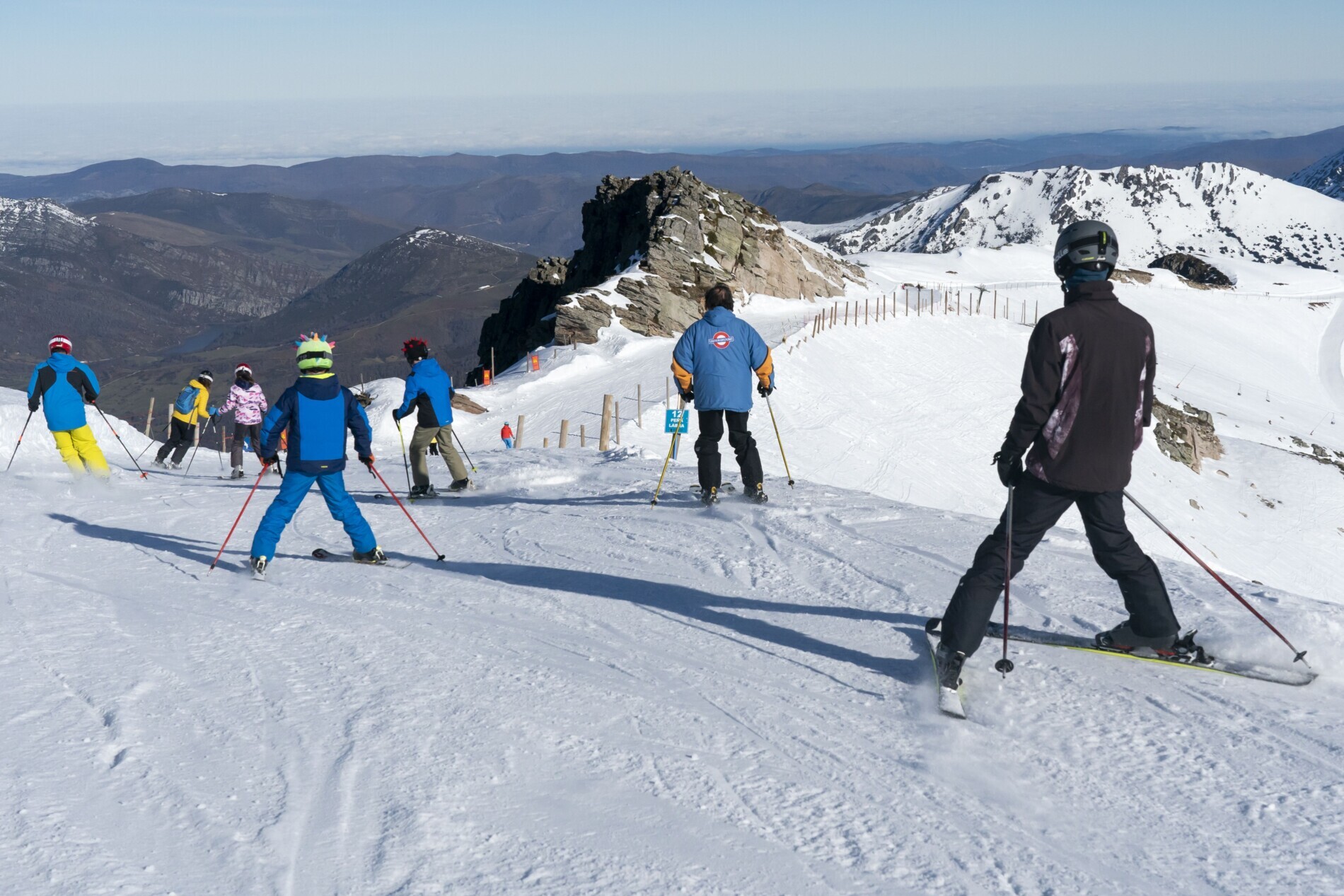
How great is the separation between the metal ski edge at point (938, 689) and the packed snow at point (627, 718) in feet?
0.29

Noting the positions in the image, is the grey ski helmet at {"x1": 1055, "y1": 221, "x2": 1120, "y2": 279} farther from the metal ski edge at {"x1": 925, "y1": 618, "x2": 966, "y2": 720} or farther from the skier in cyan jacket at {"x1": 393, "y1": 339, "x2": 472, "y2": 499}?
the skier in cyan jacket at {"x1": 393, "y1": 339, "x2": 472, "y2": 499}

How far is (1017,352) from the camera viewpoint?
3806 centimetres

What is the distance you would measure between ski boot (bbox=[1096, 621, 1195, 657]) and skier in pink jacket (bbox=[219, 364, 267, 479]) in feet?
41.7

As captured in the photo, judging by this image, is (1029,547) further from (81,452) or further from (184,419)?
(184,419)

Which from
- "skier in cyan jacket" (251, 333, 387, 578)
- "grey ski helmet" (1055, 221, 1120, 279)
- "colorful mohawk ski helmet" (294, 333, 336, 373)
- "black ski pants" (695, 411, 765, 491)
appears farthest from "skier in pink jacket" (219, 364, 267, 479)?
"grey ski helmet" (1055, 221, 1120, 279)

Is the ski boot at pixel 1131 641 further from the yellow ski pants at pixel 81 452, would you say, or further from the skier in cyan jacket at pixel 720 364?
the yellow ski pants at pixel 81 452

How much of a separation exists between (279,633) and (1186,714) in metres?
5.17

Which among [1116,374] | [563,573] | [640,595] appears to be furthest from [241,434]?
[1116,374]

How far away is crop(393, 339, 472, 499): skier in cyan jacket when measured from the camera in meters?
10.8

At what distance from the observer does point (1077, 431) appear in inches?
175

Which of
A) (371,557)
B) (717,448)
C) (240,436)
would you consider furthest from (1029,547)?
(240,436)

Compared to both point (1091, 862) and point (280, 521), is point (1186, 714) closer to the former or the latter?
point (1091, 862)

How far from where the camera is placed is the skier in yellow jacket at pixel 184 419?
16391 mm

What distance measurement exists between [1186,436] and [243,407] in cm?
3017
